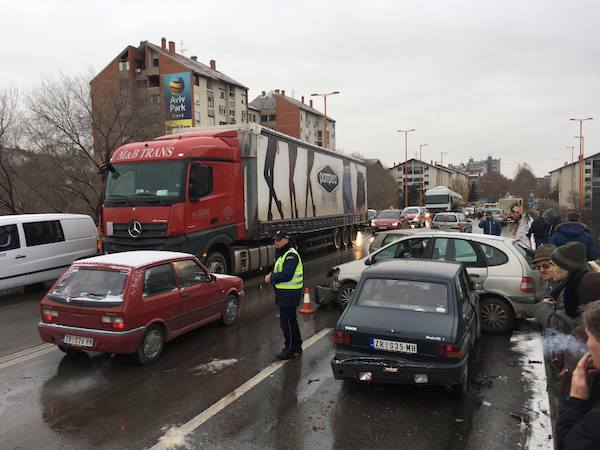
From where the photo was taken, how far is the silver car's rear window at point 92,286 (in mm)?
5973

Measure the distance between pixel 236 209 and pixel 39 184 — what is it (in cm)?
1686

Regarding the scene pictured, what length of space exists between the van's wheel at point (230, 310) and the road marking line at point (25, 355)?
2544 mm

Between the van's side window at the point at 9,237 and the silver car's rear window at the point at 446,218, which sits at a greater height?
the van's side window at the point at 9,237

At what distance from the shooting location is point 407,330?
15.9 feet

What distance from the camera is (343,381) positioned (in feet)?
18.0

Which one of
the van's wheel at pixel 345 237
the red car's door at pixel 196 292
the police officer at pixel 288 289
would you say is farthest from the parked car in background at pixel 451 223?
the police officer at pixel 288 289

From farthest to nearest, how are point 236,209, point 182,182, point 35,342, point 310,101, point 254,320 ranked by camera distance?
point 310,101
point 236,209
point 182,182
point 254,320
point 35,342

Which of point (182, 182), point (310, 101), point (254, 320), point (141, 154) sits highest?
point (310, 101)

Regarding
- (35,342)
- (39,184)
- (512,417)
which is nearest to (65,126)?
(39,184)

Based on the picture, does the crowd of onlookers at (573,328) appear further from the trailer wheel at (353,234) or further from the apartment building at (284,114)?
the apartment building at (284,114)

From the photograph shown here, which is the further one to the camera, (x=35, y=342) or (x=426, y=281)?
(x=35, y=342)

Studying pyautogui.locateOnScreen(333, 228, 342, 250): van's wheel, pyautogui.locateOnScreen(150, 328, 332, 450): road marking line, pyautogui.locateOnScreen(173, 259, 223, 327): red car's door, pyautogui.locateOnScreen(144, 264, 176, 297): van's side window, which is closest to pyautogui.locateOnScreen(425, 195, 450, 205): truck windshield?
pyautogui.locateOnScreen(333, 228, 342, 250): van's wheel

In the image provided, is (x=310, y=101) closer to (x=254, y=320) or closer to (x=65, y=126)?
(x=65, y=126)

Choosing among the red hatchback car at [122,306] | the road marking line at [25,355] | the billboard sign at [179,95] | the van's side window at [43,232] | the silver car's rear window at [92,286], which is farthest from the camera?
the billboard sign at [179,95]
